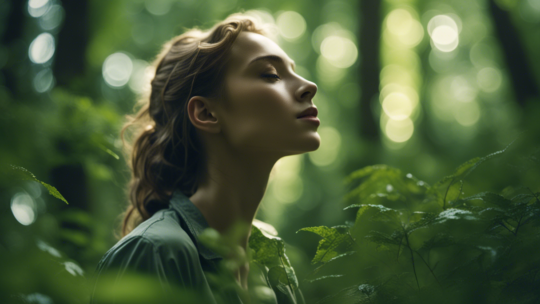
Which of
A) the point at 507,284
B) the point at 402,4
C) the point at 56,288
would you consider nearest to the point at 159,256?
the point at 56,288

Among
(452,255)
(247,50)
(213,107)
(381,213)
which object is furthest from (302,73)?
(452,255)

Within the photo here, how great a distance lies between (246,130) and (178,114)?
58 centimetres

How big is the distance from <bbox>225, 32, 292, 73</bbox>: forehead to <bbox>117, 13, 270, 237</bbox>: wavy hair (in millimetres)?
49

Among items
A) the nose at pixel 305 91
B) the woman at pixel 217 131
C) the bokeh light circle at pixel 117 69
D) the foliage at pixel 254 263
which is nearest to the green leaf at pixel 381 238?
the foliage at pixel 254 263

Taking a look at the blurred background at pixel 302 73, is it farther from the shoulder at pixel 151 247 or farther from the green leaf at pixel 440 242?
the green leaf at pixel 440 242

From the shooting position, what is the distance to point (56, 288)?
84cm

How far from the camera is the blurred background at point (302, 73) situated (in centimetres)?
250

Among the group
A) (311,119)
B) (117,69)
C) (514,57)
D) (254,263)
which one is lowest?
(254,263)

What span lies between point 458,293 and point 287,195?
20.3 metres

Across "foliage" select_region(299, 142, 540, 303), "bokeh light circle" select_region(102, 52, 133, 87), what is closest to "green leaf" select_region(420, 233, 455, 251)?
"foliage" select_region(299, 142, 540, 303)

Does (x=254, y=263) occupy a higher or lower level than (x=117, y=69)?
lower

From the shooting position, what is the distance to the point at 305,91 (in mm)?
2227

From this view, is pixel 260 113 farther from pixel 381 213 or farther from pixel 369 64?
pixel 369 64

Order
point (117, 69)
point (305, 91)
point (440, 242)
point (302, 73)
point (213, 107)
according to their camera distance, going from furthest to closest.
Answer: point (302, 73), point (117, 69), point (213, 107), point (305, 91), point (440, 242)
